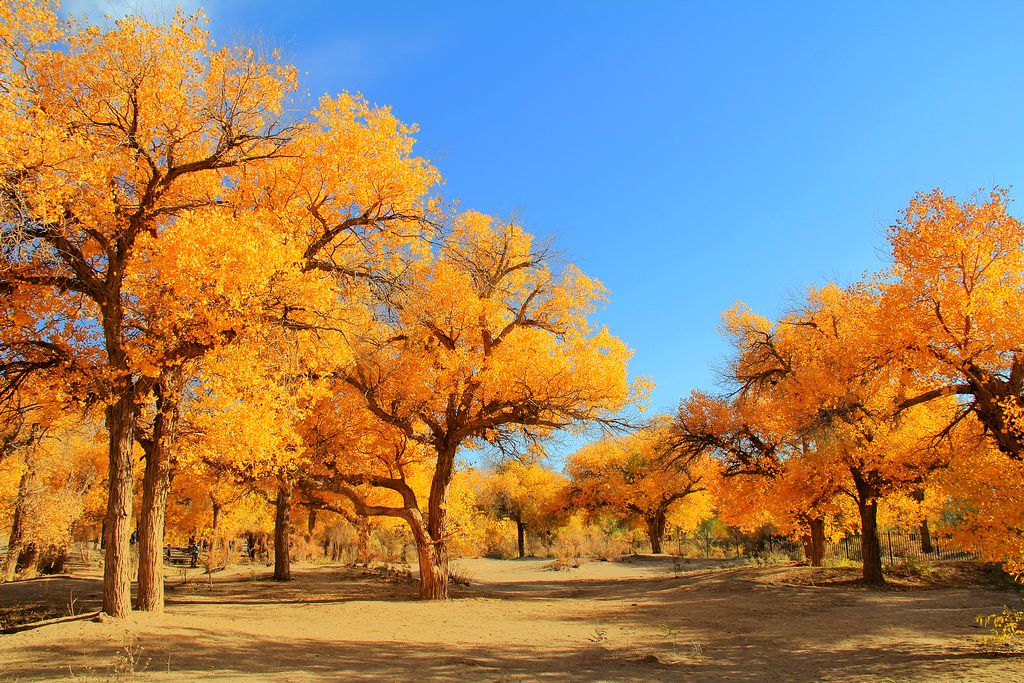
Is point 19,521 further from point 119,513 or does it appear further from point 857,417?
point 857,417

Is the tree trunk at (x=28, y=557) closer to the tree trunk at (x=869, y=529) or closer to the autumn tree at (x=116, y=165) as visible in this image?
the autumn tree at (x=116, y=165)

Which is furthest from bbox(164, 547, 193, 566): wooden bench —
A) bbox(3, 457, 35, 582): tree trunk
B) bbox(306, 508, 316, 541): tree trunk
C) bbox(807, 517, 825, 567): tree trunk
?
bbox(807, 517, 825, 567): tree trunk

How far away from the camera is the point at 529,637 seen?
11.2 m

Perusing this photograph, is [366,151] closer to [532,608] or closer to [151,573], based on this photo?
[151,573]

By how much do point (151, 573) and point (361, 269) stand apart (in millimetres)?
7027

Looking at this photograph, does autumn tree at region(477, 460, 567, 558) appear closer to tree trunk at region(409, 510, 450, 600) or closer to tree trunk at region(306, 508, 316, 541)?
tree trunk at region(306, 508, 316, 541)

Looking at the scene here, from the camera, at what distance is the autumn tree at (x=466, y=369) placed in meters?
15.2

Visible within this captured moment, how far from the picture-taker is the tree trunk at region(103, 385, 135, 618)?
10.5 meters

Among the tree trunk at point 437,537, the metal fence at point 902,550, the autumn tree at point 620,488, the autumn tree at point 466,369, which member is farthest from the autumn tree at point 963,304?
the autumn tree at point 620,488

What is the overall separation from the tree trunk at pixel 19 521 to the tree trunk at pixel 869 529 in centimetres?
2958

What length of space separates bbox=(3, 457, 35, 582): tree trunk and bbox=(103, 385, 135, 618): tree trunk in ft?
56.9

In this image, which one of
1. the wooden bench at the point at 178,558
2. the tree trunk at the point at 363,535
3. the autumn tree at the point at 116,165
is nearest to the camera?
the autumn tree at the point at 116,165

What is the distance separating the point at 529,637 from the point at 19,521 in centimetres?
2341

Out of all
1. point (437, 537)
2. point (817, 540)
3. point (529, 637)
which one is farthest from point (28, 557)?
point (817, 540)
